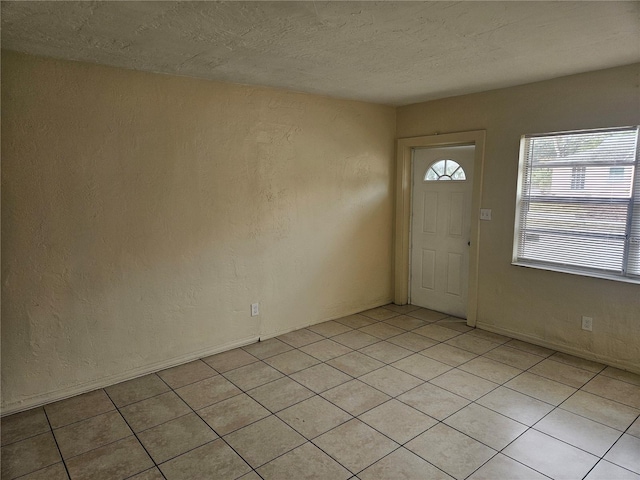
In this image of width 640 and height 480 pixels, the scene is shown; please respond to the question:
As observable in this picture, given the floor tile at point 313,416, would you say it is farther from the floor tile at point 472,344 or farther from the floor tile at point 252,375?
the floor tile at point 472,344

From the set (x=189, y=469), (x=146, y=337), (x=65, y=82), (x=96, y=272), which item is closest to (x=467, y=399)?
(x=189, y=469)

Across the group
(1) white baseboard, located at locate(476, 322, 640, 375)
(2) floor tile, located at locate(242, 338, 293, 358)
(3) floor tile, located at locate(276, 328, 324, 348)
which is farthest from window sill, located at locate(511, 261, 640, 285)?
(2) floor tile, located at locate(242, 338, 293, 358)

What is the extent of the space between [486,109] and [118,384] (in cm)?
405

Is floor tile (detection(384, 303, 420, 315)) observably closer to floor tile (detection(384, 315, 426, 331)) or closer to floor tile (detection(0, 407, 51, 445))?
floor tile (detection(384, 315, 426, 331))

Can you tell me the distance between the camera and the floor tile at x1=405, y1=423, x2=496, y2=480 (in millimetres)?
2152

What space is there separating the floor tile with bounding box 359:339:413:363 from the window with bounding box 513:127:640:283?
1415 mm

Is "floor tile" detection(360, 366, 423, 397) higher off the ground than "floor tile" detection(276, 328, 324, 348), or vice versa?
"floor tile" detection(276, 328, 324, 348)

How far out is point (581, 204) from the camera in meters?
3.40

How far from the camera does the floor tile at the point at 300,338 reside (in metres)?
3.85

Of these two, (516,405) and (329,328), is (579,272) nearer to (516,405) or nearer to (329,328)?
(516,405)

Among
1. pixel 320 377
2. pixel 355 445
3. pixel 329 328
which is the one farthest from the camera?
pixel 329 328

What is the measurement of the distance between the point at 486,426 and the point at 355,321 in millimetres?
2059

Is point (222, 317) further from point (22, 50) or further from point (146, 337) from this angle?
point (22, 50)

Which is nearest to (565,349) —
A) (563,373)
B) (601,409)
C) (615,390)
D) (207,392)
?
(563,373)
